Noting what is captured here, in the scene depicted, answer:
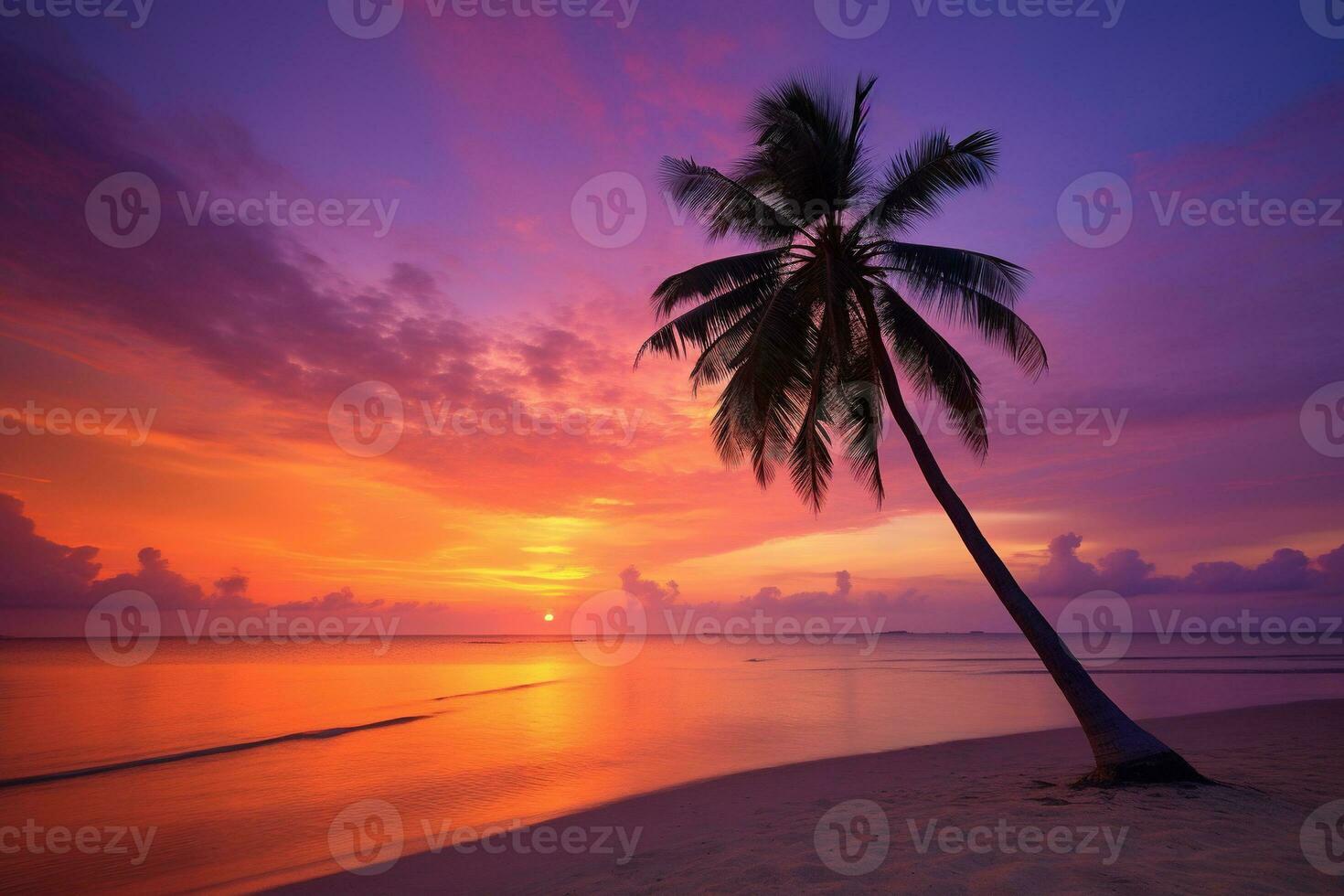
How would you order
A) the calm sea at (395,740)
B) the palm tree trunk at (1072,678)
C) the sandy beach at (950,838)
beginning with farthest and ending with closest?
the calm sea at (395,740), the palm tree trunk at (1072,678), the sandy beach at (950,838)

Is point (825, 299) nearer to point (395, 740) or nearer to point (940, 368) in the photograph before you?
point (940, 368)

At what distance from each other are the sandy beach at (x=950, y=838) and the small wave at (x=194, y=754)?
421 inches

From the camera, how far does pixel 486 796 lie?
477 inches

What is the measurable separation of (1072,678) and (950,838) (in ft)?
13.1

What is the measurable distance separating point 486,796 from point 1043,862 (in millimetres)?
9490

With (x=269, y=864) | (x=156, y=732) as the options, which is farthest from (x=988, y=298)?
(x=156, y=732)

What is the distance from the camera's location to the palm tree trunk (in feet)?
29.6

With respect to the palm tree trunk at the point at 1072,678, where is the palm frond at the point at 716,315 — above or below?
above

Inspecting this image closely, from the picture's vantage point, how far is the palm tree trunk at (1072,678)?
355 inches

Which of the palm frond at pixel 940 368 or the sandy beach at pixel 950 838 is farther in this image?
the palm frond at pixel 940 368

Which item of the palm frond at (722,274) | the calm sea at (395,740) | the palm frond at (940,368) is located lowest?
the calm sea at (395,740)

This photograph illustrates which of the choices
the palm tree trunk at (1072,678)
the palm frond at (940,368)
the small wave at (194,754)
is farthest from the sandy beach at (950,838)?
the small wave at (194,754)

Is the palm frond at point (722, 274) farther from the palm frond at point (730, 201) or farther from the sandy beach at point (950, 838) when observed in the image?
the sandy beach at point (950, 838)

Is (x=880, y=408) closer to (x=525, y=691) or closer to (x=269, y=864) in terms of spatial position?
(x=269, y=864)
